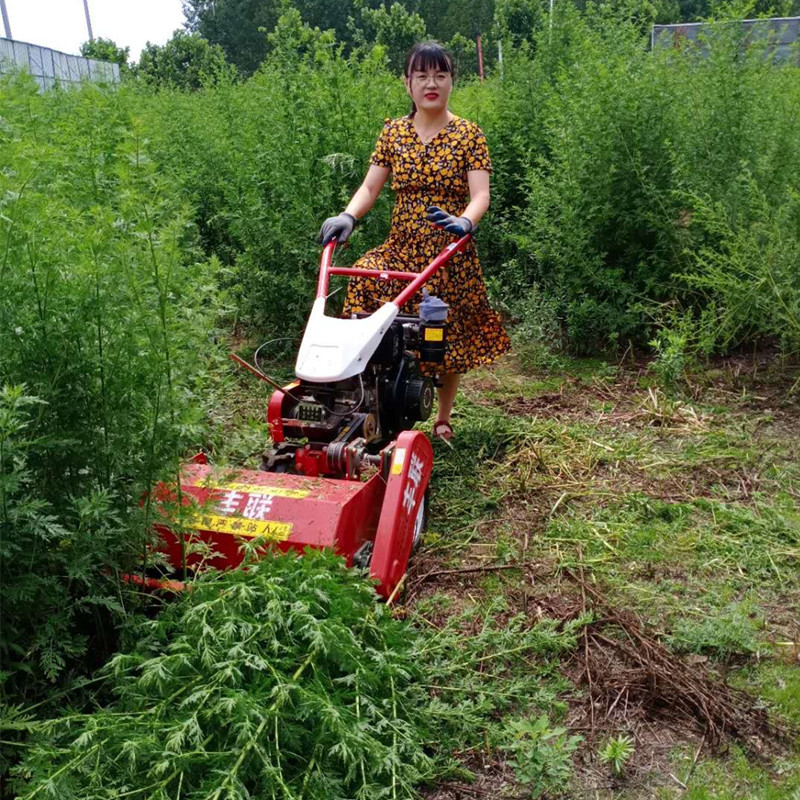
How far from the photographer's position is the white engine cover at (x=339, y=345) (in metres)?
3.45

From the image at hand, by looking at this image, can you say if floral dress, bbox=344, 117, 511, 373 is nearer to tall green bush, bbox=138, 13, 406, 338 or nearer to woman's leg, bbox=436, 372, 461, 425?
woman's leg, bbox=436, 372, 461, 425

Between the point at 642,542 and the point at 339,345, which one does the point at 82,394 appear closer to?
the point at 339,345

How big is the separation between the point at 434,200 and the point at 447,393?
100 cm

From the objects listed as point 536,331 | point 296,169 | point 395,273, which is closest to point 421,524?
point 395,273

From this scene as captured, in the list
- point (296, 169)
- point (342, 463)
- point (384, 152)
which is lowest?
point (342, 463)

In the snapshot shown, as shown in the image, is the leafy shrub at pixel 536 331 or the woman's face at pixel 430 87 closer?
the woman's face at pixel 430 87

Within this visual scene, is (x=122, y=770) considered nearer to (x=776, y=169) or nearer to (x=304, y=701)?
(x=304, y=701)

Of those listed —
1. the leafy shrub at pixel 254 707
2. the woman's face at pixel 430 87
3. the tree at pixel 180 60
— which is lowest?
the leafy shrub at pixel 254 707

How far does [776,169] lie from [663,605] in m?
3.58

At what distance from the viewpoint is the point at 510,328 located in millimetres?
7055

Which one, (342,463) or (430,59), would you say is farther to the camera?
(430,59)

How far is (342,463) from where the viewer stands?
3443 millimetres

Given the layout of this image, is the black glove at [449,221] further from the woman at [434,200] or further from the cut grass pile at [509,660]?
the cut grass pile at [509,660]

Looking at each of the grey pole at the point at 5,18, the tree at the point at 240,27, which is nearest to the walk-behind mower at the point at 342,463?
A: the grey pole at the point at 5,18
